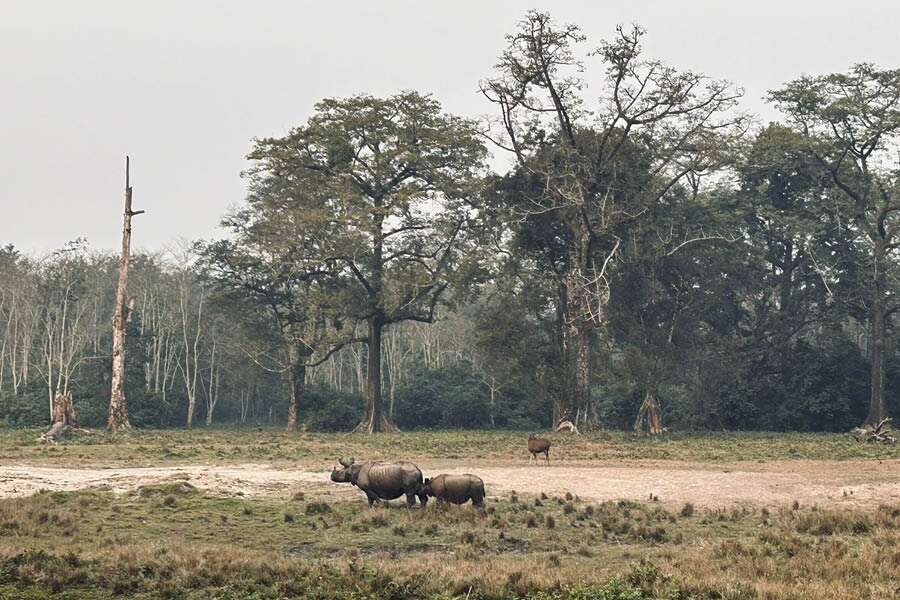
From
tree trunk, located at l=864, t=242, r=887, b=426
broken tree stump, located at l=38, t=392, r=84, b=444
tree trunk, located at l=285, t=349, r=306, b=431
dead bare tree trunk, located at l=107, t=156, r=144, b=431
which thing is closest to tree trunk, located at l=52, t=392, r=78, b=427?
broken tree stump, located at l=38, t=392, r=84, b=444

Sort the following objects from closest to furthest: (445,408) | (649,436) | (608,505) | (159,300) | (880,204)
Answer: (608,505), (649,436), (880,204), (445,408), (159,300)

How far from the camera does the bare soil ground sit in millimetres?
21531

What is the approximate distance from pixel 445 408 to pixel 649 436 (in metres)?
20.9

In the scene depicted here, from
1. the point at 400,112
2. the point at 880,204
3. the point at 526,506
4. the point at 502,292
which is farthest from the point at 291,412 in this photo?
the point at 526,506

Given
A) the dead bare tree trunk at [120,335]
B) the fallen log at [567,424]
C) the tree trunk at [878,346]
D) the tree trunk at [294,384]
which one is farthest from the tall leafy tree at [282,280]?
the tree trunk at [878,346]

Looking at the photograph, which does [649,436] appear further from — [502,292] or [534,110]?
[534,110]

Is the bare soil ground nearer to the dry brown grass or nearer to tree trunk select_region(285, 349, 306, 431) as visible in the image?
the dry brown grass

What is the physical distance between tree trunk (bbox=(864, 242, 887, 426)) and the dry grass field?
2223 centimetres

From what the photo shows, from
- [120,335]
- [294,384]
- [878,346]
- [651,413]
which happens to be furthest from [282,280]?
[878,346]

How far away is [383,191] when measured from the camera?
56719mm

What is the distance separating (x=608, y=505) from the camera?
787 inches

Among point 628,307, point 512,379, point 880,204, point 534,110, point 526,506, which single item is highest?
point 534,110

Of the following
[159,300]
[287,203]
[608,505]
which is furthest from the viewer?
[159,300]

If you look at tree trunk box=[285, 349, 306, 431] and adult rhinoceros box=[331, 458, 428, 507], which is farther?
tree trunk box=[285, 349, 306, 431]
